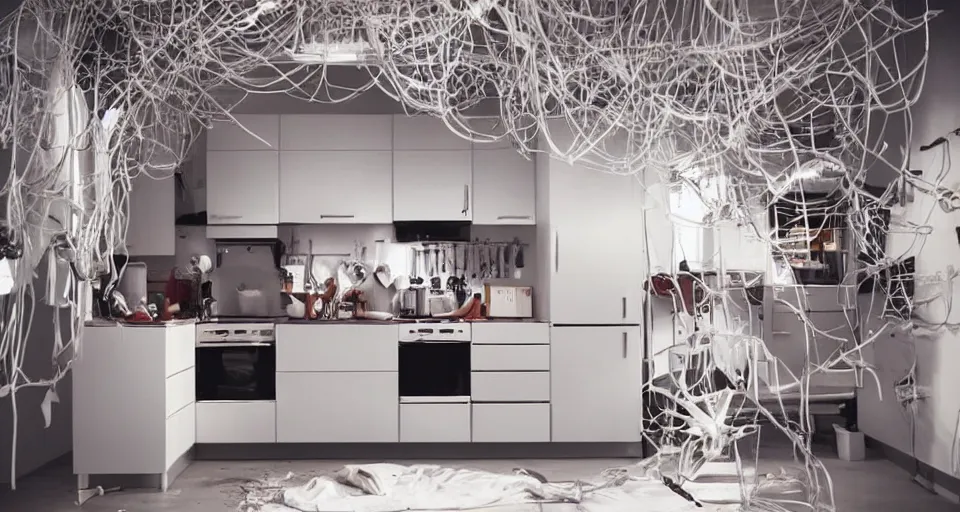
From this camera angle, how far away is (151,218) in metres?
5.40

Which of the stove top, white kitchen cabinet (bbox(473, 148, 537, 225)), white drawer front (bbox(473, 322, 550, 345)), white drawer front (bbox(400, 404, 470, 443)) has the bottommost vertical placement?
white drawer front (bbox(400, 404, 470, 443))

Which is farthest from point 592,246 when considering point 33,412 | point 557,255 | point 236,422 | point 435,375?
point 33,412

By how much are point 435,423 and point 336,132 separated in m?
2.15

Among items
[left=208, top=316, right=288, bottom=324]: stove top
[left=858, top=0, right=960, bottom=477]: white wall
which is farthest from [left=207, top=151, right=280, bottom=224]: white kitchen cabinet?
[left=858, top=0, right=960, bottom=477]: white wall

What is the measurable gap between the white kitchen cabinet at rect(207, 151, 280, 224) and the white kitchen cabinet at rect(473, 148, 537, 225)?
1.43 meters

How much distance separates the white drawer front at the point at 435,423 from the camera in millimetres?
5086

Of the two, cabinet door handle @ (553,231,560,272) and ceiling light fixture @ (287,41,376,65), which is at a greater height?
ceiling light fixture @ (287,41,376,65)

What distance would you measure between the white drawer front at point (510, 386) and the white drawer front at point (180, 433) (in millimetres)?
1790

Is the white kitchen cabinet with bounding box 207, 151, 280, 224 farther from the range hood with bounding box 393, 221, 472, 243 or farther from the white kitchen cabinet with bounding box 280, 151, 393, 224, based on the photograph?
the range hood with bounding box 393, 221, 472, 243

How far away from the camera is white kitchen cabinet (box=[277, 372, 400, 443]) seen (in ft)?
16.6

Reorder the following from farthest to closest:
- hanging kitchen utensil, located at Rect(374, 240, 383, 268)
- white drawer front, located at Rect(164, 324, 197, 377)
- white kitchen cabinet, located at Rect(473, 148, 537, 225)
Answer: hanging kitchen utensil, located at Rect(374, 240, 383, 268) < white kitchen cabinet, located at Rect(473, 148, 537, 225) < white drawer front, located at Rect(164, 324, 197, 377)

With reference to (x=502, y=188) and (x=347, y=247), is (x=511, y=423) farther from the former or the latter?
(x=347, y=247)

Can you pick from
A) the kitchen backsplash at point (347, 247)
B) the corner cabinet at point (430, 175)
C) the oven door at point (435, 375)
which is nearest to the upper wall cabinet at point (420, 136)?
the corner cabinet at point (430, 175)

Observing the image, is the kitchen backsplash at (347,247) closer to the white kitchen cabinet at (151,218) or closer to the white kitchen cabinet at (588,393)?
the white kitchen cabinet at (151,218)
